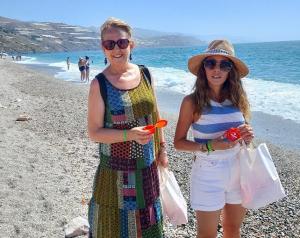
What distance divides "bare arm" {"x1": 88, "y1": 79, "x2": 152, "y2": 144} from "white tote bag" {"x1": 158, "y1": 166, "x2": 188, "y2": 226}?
0.53 meters

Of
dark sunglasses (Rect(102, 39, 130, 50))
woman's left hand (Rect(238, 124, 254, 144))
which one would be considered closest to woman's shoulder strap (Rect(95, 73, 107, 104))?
dark sunglasses (Rect(102, 39, 130, 50))

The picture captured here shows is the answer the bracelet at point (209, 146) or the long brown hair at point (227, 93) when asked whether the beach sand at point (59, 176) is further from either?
the long brown hair at point (227, 93)

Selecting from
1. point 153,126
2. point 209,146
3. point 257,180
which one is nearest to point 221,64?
point 209,146

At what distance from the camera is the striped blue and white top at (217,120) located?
3273 millimetres

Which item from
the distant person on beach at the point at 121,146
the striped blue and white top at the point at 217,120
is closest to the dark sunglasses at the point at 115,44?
the distant person on beach at the point at 121,146

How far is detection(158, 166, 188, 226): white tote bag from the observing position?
3.24 m

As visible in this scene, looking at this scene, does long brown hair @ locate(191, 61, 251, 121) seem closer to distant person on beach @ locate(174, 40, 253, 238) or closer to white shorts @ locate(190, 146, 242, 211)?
distant person on beach @ locate(174, 40, 253, 238)

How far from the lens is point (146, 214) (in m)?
3.00

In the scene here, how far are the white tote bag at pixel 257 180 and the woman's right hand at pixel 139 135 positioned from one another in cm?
94

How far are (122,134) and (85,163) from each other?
17.0 ft

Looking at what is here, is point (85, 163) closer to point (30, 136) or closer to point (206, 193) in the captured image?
point (30, 136)

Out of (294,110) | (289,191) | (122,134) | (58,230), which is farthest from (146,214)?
(294,110)

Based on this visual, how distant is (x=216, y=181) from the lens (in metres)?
3.25

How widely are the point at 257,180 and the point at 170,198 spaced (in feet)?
2.28
